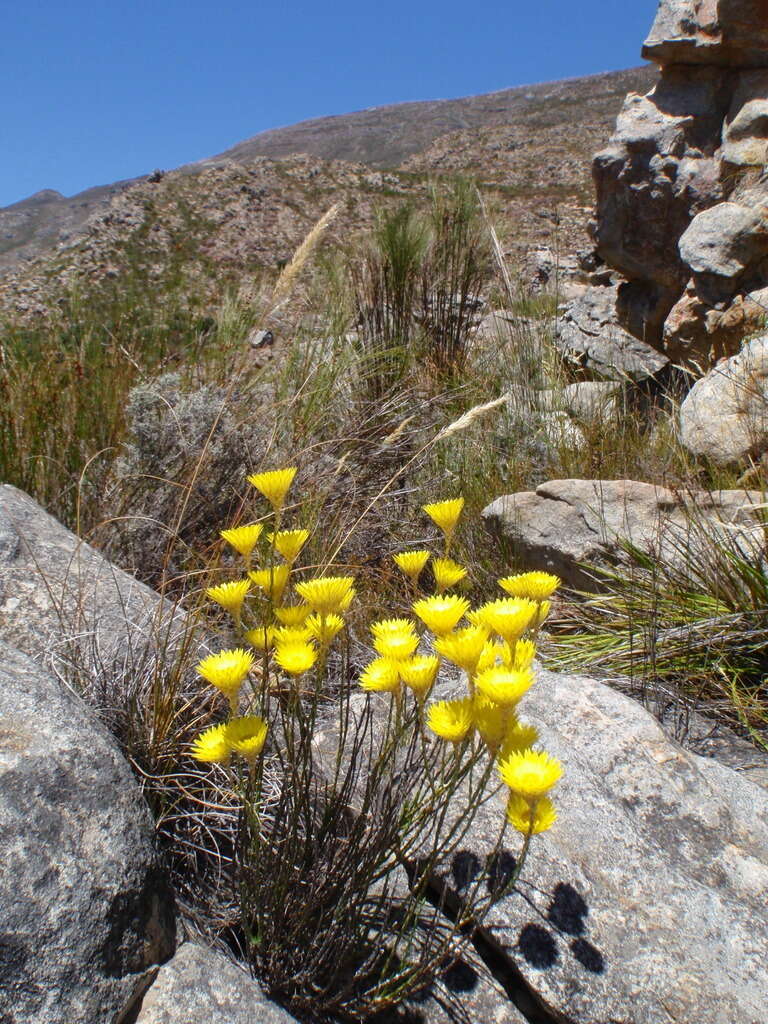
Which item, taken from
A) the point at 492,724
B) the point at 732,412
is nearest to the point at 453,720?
the point at 492,724

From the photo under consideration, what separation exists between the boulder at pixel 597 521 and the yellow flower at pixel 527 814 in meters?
1.76

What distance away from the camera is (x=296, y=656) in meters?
1.03

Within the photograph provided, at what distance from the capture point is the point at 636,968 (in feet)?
4.17

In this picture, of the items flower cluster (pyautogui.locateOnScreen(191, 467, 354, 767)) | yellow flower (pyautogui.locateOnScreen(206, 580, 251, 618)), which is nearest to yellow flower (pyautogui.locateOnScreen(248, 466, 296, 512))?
flower cluster (pyautogui.locateOnScreen(191, 467, 354, 767))

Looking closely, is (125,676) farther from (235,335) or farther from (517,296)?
(517,296)

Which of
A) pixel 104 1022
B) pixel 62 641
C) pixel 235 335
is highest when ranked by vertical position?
pixel 235 335

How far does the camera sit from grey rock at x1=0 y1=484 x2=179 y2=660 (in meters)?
1.91

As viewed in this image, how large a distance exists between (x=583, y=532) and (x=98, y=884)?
213 centimetres

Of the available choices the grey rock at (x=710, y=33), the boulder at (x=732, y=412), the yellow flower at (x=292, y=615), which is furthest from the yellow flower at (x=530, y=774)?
the grey rock at (x=710, y=33)

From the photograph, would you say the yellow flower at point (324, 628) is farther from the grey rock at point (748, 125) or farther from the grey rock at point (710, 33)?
the grey rock at point (710, 33)

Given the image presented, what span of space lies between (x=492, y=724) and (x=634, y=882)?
28.3 inches

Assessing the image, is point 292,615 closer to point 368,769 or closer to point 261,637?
point 261,637

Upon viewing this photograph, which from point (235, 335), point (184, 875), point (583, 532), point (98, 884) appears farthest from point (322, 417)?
point (98, 884)

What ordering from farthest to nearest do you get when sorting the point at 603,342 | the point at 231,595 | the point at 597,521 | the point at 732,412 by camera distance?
1. the point at 603,342
2. the point at 732,412
3. the point at 597,521
4. the point at 231,595
